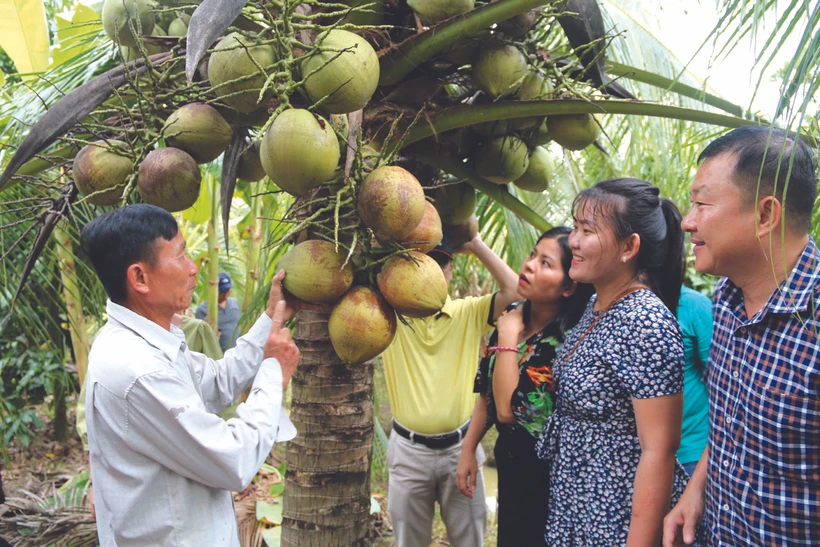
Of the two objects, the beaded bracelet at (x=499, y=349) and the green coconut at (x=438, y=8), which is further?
the beaded bracelet at (x=499, y=349)

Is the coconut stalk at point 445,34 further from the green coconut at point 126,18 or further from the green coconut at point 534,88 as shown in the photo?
the green coconut at point 126,18

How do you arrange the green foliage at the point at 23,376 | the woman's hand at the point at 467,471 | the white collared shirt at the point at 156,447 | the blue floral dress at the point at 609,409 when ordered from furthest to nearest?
the green foliage at the point at 23,376
the woman's hand at the point at 467,471
the blue floral dress at the point at 609,409
the white collared shirt at the point at 156,447

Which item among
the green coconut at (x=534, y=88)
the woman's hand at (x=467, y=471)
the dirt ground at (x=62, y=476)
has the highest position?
the green coconut at (x=534, y=88)

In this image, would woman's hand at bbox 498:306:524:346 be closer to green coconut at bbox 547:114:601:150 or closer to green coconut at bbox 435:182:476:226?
green coconut at bbox 435:182:476:226

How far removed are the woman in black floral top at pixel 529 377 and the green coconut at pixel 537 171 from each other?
0.25 meters

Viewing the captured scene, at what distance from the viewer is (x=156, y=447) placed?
1356mm

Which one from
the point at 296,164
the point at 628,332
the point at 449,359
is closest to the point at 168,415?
the point at 296,164

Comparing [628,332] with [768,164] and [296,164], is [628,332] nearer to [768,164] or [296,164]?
[768,164]

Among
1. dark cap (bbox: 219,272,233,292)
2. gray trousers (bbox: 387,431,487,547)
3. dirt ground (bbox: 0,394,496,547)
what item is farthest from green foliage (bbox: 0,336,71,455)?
gray trousers (bbox: 387,431,487,547)

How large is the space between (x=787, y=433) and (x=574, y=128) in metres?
0.94

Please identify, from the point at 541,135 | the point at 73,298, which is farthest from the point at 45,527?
the point at 541,135

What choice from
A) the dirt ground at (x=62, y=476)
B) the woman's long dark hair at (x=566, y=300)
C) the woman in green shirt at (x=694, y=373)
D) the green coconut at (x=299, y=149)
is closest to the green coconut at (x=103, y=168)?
the green coconut at (x=299, y=149)

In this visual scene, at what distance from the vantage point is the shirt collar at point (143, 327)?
58.8 inches

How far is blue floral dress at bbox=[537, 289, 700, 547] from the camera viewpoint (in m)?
1.58
